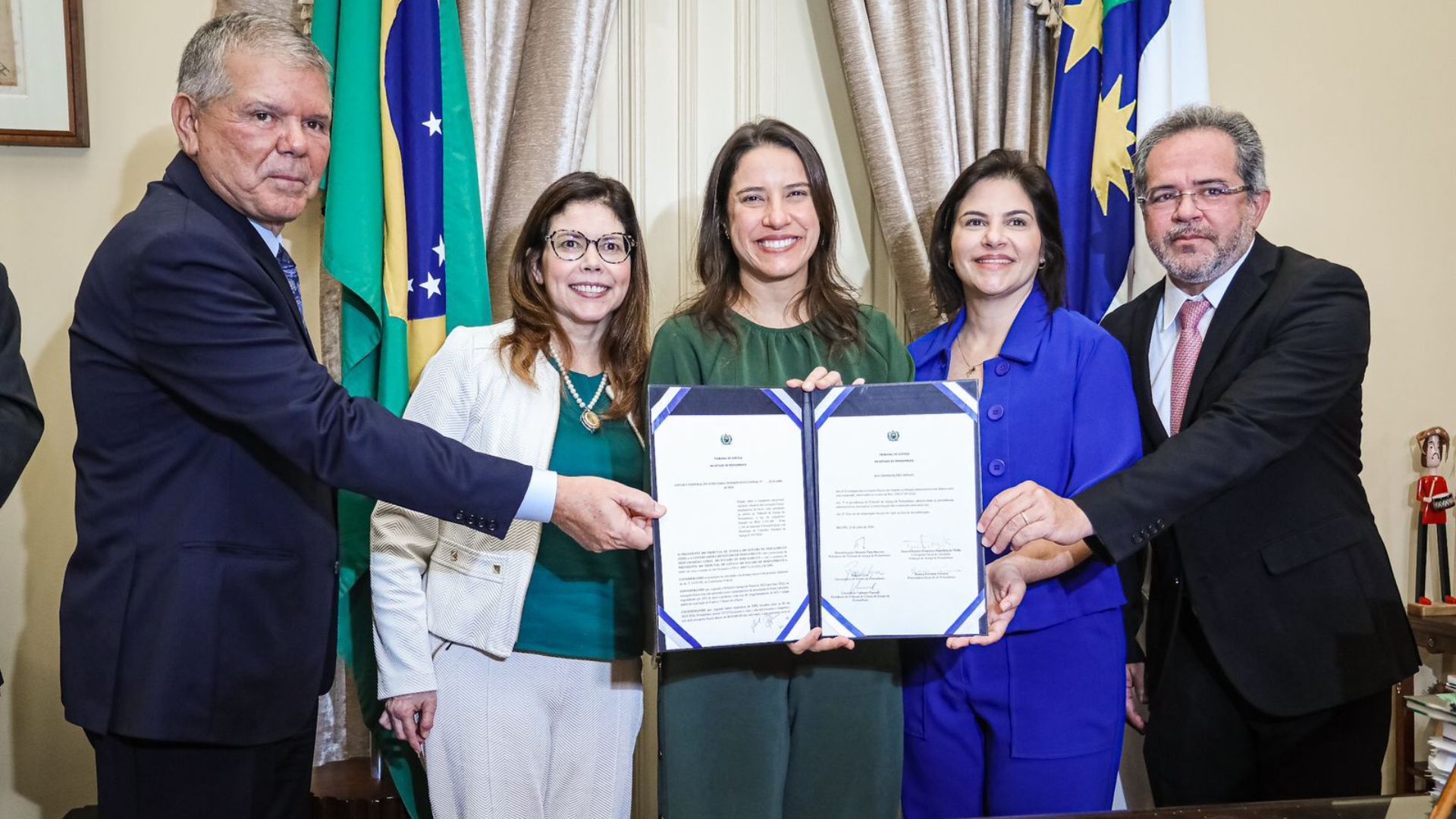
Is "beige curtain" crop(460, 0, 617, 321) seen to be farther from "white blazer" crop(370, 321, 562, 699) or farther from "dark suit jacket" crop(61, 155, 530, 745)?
"dark suit jacket" crop(61, 155, 530, 745)

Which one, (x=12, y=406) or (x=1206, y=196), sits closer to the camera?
(x=12, y=406)

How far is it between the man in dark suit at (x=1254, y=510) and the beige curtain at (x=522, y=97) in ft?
4.52

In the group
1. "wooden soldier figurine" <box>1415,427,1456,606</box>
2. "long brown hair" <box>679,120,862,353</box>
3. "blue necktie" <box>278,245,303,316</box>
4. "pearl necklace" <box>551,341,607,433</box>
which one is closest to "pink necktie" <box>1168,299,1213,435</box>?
"long brown hair" <box>679,120,862,353</box>

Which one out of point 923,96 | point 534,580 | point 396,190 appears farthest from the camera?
point 923,96

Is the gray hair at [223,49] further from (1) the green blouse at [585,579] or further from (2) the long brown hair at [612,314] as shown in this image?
(1) the green blouse at [585,579]

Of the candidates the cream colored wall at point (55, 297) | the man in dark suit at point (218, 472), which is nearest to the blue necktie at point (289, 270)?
the man in dark suit at point (218, 472)

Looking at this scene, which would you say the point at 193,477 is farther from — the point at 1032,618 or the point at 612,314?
the point at 1032,618

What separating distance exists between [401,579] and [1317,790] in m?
1.85

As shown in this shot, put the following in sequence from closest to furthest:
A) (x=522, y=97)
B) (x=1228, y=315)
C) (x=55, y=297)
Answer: (x=1228, y=315) → (x=55, y=297) → (x=522, y=97)

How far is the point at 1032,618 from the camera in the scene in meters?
2.01

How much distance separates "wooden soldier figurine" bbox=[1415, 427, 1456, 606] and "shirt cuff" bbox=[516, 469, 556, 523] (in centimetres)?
257

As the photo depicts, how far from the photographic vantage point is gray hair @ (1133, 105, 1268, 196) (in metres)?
2.32

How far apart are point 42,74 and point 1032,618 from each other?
2547 millimetres

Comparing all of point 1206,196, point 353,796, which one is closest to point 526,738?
point 353,796
